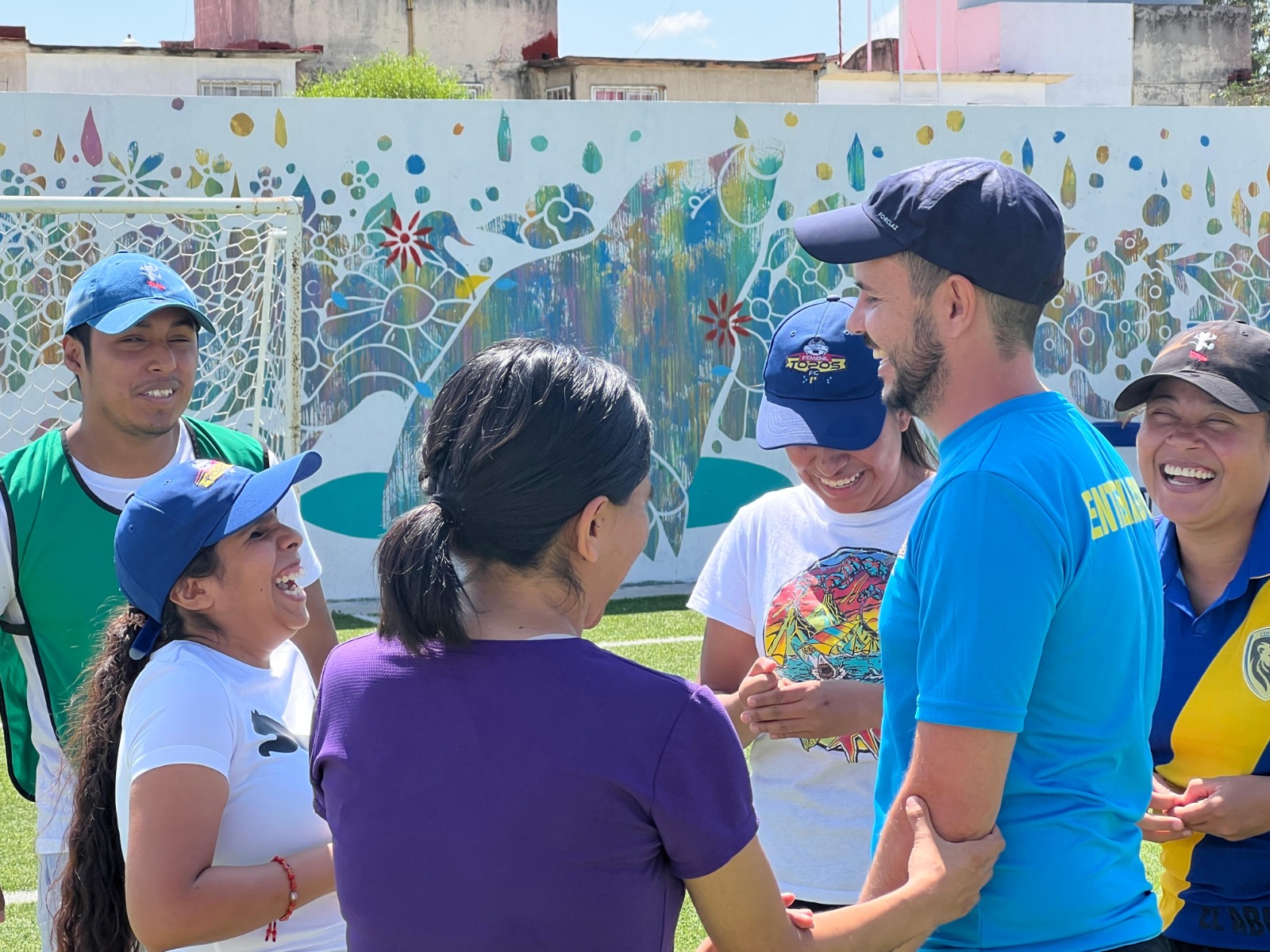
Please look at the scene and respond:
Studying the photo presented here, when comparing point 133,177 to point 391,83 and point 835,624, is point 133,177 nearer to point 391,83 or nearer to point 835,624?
point 835,624

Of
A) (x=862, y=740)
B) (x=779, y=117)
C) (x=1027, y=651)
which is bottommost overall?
(x=862, y=740)

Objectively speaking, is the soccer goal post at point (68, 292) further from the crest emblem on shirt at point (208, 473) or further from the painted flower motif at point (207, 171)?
the crest emblem on shirt at point (208, 473)

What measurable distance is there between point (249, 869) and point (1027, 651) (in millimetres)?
1232

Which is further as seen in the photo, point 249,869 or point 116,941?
point 116,941

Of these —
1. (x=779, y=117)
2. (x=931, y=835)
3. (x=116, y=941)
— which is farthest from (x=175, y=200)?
(x=779, y=117)

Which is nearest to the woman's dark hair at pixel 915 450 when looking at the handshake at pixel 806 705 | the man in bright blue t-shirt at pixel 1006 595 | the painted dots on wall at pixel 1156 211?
the handshake at pixel 806 705

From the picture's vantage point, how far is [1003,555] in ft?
5.10

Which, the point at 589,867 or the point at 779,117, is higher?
the point at 779,117

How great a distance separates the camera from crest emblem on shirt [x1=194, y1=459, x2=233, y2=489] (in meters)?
2.32

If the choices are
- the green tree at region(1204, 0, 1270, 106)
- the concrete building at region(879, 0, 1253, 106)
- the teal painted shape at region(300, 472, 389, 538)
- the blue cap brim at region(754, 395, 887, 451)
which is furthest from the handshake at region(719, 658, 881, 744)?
the green tree at region(1204, 0, 1270, 106)

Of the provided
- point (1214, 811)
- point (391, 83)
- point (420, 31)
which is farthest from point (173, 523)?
point (420, 31)

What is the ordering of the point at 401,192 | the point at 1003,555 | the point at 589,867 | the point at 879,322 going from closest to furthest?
the point at 589,867
the point at 1003,555
the point at 879,322
the point at 401,192

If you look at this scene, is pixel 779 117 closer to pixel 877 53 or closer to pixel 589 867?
pixel 589 867

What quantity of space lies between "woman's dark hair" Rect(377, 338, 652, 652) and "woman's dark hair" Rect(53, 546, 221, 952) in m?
0.92
